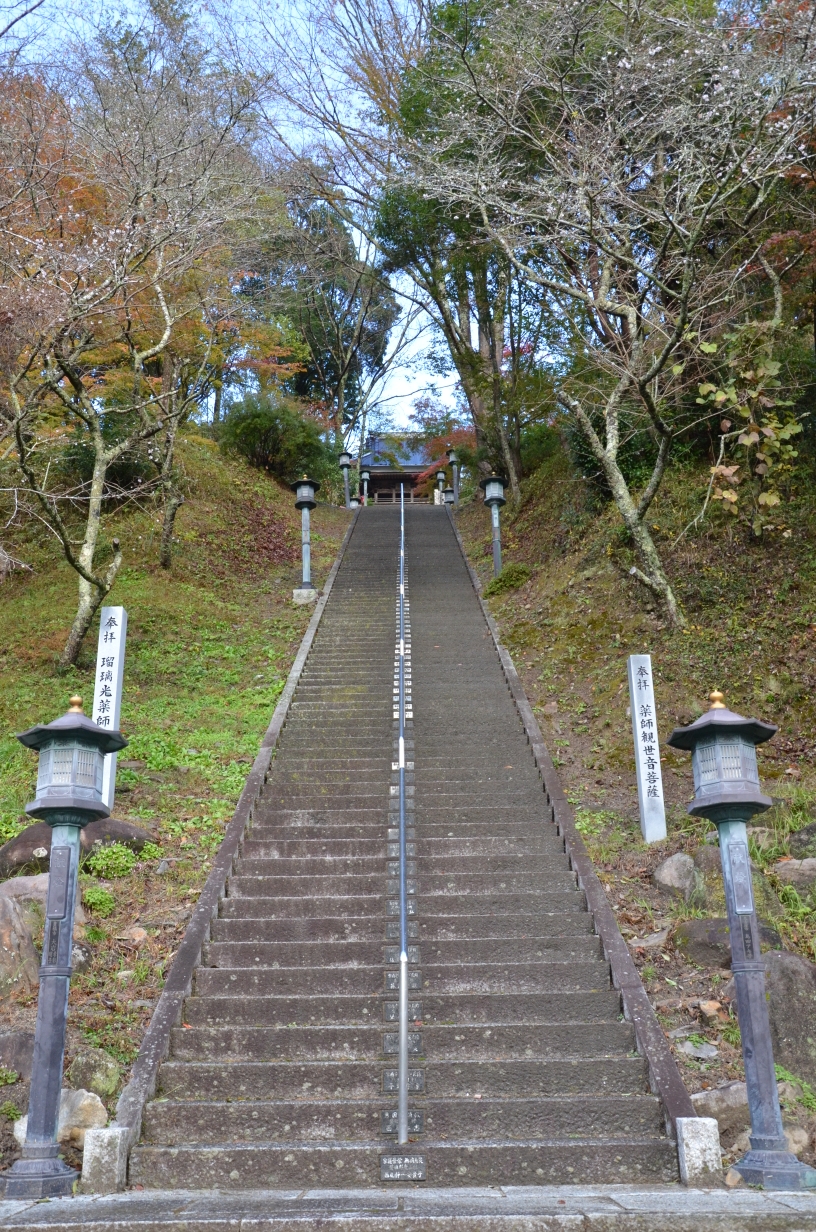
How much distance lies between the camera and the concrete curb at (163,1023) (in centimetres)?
475

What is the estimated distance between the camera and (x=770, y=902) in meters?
6.82

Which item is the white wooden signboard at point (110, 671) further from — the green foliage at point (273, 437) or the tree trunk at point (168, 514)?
the green foliage at point (273, 437)

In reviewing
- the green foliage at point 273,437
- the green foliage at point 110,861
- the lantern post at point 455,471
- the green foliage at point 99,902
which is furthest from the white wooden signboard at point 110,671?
the lantern post at point 455,471

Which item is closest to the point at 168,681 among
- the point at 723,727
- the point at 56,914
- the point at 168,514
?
the point at 168,514

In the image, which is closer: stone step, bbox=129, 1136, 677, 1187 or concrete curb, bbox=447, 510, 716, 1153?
stone step, bbox=129, 1136, 677, 1187

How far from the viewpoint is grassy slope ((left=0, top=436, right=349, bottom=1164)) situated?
22.1 feet

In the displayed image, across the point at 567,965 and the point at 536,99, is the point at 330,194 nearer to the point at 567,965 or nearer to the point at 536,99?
the point at 536,99

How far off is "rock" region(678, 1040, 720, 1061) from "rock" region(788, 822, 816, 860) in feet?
7.64

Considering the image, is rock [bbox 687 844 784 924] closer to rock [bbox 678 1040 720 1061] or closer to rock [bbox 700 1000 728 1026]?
rock [bbox 700 1000 728 1026]

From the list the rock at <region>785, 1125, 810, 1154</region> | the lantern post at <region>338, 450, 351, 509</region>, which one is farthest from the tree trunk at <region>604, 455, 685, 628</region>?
the lantern post at <region>338, 450, 351, 509</region>

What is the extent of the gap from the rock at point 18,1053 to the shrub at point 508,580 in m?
11.7

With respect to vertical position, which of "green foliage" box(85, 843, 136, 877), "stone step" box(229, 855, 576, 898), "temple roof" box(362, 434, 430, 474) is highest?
"temple roof" box(362, 434, 430, 474)

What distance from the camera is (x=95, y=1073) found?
5.39m

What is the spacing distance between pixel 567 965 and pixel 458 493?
67.4 feet
